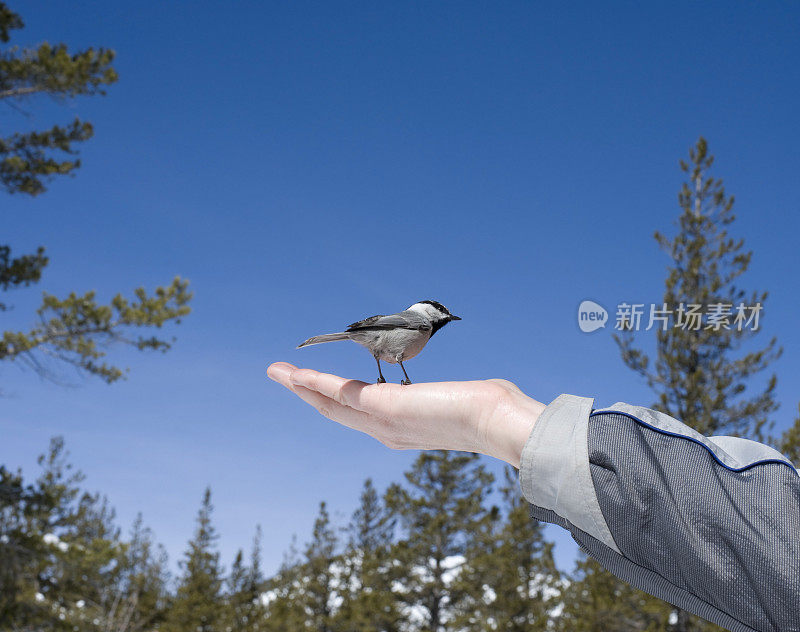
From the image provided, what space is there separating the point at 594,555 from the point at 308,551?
1084 inches

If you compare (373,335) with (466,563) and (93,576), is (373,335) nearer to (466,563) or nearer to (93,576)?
(93,576)

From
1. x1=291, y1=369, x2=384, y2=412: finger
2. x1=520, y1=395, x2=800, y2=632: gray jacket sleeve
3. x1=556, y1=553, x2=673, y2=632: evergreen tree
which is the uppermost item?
x1=556, y1=553, x2=673, y2=632: evergreen tree

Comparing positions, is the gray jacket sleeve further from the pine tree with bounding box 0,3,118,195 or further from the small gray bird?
the pine tree with bounding box 0,3,118,195

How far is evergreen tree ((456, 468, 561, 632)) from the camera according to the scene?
68.1 ft

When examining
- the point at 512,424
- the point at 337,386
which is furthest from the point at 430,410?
the point at 337,386

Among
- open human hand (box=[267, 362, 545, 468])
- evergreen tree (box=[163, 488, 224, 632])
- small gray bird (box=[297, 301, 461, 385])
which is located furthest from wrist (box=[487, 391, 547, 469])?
evergreen tree (box=[163, 488, 224, 632])

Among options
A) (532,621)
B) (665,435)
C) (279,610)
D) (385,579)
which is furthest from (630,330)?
(279,610)

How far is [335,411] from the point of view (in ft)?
9.94

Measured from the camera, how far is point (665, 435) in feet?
5.86

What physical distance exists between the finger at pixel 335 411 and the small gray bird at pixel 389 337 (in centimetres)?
27

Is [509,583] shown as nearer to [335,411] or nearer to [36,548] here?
[36,548]

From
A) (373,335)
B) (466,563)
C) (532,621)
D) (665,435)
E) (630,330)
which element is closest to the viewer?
(665,435)

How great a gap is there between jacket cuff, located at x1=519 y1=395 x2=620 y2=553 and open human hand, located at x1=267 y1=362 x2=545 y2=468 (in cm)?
20

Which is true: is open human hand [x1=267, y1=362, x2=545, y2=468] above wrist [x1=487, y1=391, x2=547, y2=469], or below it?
above
